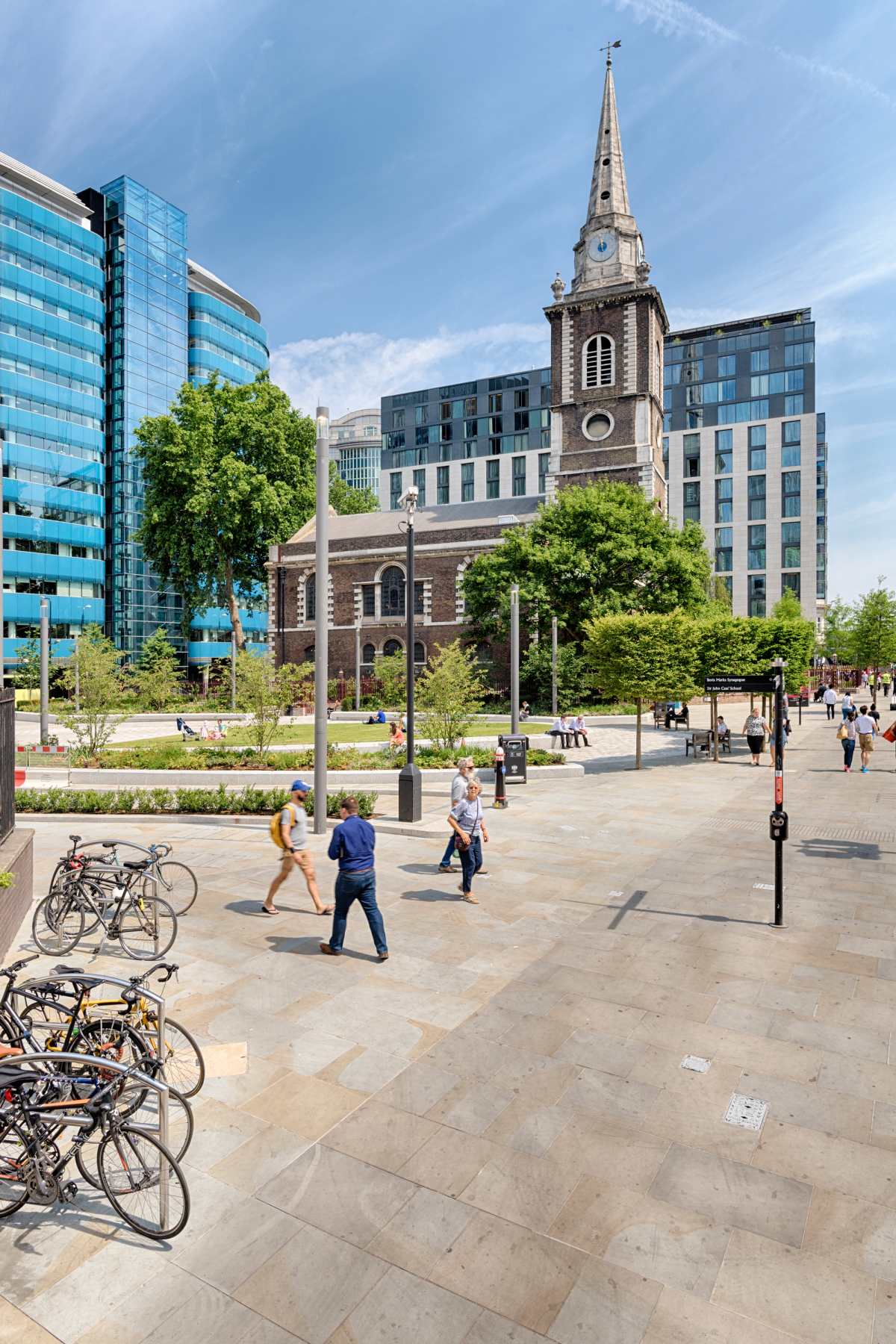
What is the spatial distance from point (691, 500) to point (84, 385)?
6699cm

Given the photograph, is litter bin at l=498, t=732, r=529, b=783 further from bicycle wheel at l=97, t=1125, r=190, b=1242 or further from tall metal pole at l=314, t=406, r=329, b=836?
bicycle wheel at l=97, t=1125, r=190, b=1242

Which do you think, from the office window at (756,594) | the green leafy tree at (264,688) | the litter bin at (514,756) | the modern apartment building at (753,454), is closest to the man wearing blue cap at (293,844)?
the litter bin at (514,756)

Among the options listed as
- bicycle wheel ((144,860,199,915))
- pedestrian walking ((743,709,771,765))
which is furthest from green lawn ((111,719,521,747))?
bicycle wheel ((144,860,199,915))

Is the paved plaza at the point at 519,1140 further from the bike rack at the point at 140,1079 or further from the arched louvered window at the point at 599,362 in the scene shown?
the arched louvered window at the point at 599,362

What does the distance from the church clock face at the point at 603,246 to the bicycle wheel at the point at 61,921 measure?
5205 centimetres

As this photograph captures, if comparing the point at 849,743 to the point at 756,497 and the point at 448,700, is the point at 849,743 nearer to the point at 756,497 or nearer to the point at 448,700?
the point at 448,700

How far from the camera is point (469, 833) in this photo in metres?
9.62

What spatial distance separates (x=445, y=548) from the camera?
50625 mm

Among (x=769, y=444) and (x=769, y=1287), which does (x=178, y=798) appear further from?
(x=769, y=444)

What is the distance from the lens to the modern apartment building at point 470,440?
3671 inches

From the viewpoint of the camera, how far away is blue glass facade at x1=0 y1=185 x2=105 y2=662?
57406 millimetres

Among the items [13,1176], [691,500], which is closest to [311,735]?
[13,1176]

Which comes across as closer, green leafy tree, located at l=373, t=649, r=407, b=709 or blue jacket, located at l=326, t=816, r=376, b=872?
blue jacket, located at l=326, t=816, r=376, b=872

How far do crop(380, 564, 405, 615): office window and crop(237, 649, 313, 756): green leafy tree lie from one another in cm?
3129
